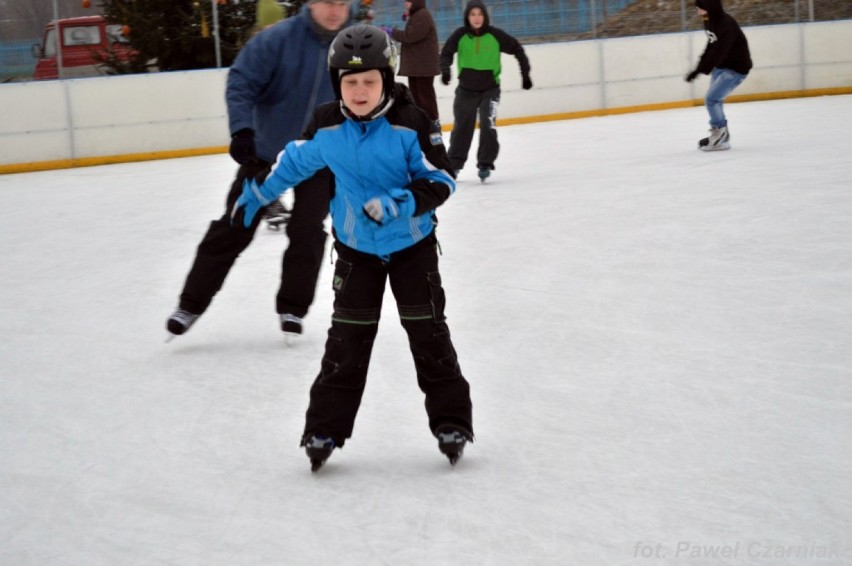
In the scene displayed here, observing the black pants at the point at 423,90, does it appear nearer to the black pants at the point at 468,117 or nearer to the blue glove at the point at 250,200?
the black pants at the point at 468,117

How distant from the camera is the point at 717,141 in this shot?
9359mm

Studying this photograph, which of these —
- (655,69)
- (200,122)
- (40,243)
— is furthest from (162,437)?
(655,69)

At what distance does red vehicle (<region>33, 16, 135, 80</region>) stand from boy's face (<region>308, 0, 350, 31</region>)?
8516 millimetres

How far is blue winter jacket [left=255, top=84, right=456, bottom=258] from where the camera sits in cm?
268

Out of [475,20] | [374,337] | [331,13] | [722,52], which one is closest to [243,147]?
[331,13]

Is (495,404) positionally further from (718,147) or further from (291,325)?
(718,147)

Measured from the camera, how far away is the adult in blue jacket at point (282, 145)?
13.7ft

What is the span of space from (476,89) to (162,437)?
6165 mm

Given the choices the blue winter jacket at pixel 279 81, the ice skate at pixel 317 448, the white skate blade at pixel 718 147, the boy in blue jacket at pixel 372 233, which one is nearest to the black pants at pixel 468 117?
the white skate blade at pixel 718 147

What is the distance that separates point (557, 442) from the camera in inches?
115

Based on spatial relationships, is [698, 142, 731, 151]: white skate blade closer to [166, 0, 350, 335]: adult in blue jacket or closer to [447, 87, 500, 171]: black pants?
[447, 87, 500, 171]: black pants

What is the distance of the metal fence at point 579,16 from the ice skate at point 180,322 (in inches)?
386

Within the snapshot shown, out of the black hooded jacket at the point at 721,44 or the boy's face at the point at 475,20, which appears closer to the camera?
the boy's face at the point at 475,20

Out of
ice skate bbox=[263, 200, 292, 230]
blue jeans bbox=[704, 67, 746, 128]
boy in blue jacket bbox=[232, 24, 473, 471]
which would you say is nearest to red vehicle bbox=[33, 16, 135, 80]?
ice skate bbox=[263, 200, 292, 230]
